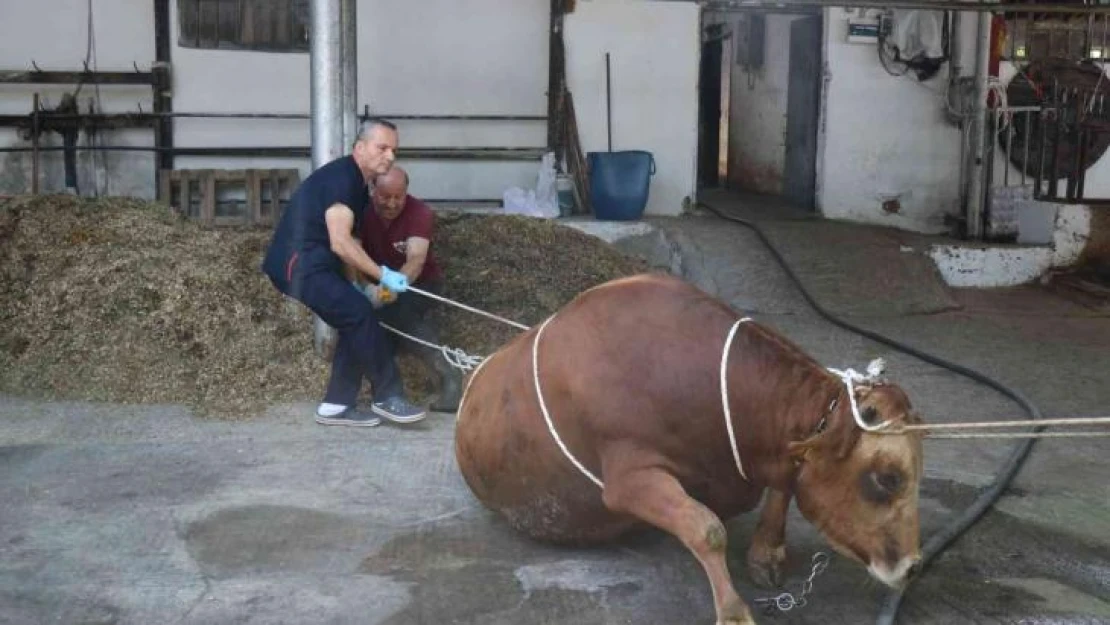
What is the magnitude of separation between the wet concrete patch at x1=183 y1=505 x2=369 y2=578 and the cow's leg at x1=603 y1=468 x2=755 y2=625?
1024mm

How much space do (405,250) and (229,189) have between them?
467 cm

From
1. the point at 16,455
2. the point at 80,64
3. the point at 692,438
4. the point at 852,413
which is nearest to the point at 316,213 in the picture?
the point at 16,455

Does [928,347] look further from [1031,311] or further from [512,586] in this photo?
[512,586]

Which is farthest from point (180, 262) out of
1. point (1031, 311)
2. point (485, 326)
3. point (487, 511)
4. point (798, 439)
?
point (1031, 311)

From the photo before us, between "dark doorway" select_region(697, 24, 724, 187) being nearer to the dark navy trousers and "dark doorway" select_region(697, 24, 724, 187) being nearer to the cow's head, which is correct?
the dark navy trousers

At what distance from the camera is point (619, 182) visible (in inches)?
389

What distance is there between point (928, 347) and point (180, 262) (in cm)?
468

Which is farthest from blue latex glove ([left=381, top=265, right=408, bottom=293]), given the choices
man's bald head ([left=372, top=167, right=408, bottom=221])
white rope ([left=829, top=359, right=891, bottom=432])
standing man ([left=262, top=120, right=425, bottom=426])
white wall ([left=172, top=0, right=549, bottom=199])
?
white wall ([left=172, top=0, right=549, bottom=199])

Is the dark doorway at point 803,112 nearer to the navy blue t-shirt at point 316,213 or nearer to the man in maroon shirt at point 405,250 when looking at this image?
the man in maroon shirt at point 405,250

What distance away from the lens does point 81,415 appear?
586 cm

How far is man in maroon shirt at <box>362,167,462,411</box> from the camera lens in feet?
→ 19.6

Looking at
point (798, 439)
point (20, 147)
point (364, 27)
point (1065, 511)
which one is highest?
point (364, 27)

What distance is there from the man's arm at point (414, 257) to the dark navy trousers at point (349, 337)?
11.6 inches

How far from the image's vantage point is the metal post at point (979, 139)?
10625mm
